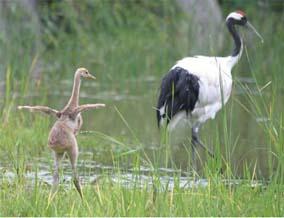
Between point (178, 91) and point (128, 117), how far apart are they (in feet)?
7.14

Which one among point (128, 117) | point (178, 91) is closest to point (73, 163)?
point (178, 91)

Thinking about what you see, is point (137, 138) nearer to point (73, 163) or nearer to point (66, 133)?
point (73, 163)

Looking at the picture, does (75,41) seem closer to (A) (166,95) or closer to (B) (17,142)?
(A) (166,95)

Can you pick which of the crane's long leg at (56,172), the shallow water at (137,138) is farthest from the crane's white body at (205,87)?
the crane's long leg at (56,172)

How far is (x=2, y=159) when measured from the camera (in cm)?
729

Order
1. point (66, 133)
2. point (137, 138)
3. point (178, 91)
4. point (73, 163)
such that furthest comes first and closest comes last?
point (178, 91) → point (137, 138) → point (73, 163) → point (66, 133)

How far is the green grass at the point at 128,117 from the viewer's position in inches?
207

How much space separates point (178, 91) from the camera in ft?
27.5

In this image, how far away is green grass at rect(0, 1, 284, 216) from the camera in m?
5.26

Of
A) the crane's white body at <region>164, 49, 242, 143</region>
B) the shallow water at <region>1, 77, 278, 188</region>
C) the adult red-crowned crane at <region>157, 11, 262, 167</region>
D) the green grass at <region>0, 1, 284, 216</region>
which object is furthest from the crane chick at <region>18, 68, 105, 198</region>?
the crane's white body at <region>164, 49, 242, 143</region>

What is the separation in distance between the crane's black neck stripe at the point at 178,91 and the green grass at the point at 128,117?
388mm

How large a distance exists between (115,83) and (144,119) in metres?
2.04

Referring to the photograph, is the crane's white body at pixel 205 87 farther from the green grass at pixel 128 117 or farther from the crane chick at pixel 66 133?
the crane chick at pixel 66 133

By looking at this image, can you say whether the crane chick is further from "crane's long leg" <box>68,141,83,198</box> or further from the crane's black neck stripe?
the crane's black neck stripe
